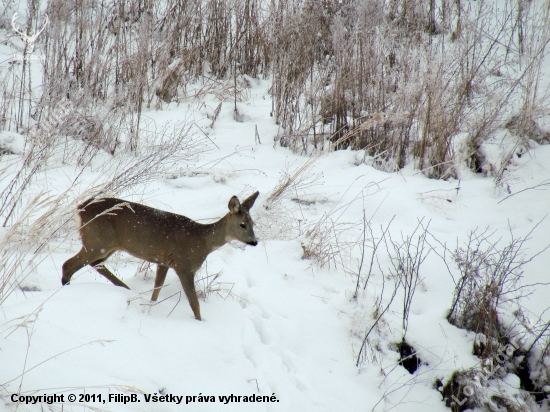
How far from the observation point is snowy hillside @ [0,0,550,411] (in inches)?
99.9

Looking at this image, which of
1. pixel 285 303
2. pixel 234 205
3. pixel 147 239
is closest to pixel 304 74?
pixel 234 205

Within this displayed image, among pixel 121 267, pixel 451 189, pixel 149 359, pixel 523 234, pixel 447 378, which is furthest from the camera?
pixel 451 189

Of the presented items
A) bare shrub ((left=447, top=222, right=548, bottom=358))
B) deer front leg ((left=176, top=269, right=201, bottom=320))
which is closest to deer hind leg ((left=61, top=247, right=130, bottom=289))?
deer front leg ((left=176, top=269, right=201, bottom=320))

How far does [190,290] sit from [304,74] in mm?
4540

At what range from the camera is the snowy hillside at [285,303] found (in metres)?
2.54

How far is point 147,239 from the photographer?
356cm

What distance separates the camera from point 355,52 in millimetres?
6969

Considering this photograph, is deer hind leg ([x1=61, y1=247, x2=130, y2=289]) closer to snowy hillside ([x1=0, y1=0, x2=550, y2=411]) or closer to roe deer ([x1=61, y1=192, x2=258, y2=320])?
roe deer ([x1=61, y1=192, x2=258, y2=320])

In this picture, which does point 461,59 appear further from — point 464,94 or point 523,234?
point 523,234

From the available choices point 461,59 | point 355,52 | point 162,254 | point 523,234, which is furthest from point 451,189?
point 162,254

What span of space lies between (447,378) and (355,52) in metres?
4.96

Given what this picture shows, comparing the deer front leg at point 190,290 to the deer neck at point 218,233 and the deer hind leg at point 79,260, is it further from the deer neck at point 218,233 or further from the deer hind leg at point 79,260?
the deer hind leg at point 79,260

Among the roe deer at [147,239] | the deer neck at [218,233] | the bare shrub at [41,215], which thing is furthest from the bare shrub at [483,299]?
the bare shrub at [41,215]

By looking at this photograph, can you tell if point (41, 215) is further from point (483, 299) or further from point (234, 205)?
point (483, 299)
